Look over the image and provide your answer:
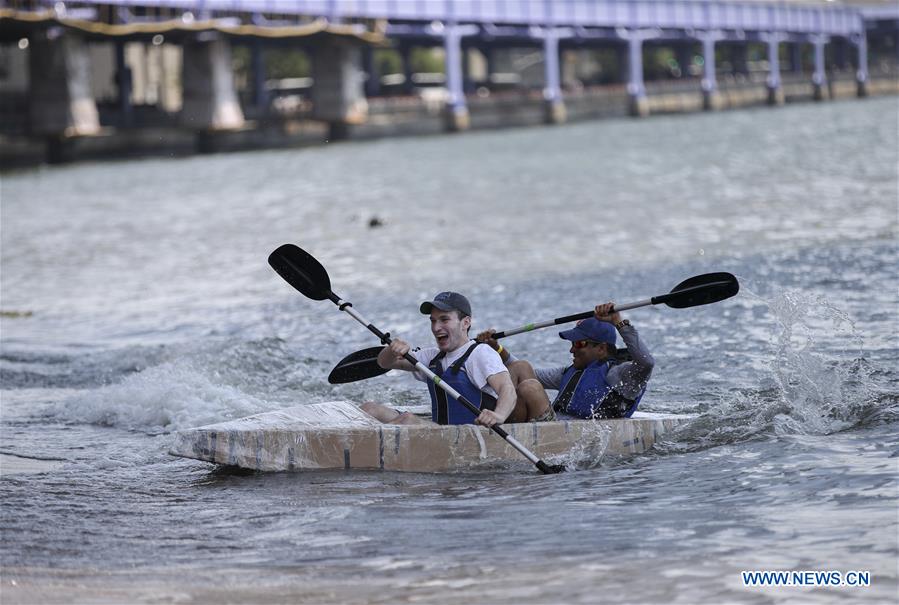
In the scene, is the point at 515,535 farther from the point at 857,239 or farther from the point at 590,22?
the point at 590,22

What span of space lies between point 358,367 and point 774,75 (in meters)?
97.8

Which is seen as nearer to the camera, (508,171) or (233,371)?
(233,371)

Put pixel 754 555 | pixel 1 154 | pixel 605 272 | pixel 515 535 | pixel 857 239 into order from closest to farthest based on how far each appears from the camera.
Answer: pixel 754 555
pixel 515 535
pixel 605 272
pixel 857 239
pixel 1 154

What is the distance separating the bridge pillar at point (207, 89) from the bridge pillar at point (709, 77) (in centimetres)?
4116

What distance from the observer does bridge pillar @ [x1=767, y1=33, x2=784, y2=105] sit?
102688mm

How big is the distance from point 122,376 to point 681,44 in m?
98.5

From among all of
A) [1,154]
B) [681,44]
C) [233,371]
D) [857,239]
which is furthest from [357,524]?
[681,44]

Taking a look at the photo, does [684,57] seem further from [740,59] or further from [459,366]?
[459,366]

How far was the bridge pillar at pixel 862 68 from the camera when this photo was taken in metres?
112

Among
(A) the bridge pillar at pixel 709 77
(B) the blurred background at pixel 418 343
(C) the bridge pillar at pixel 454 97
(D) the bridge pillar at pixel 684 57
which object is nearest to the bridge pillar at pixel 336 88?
(C) the bridge pillar at pixel 454 97

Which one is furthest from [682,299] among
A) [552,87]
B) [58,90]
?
[552,87]

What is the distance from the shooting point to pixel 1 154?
58000 mm

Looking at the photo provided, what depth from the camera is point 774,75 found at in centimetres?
10394

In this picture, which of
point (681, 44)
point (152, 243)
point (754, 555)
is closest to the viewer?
point (754, 555)
